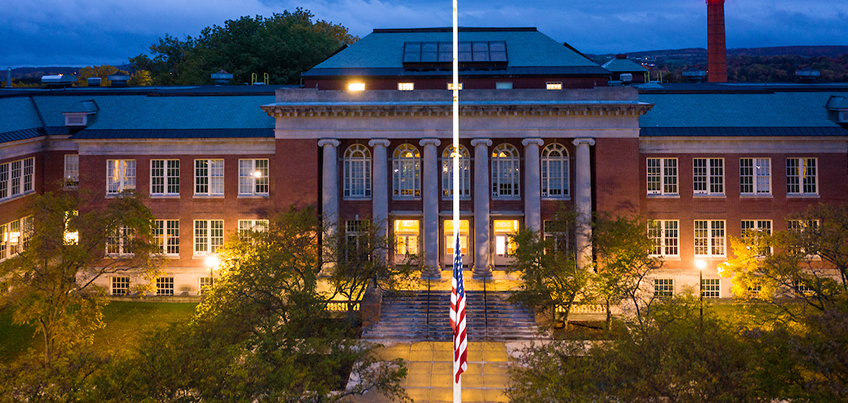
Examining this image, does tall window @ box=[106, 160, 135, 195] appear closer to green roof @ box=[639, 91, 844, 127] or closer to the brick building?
the brick building

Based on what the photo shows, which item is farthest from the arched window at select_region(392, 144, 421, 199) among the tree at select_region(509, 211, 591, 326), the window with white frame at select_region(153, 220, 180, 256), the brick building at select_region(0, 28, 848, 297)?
the window with white frame at select_region(153, 220, 180, 256)

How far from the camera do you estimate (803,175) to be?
42.8m

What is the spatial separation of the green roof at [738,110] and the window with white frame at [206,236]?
89.6 feet

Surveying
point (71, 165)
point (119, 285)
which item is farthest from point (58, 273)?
point (71, 165)

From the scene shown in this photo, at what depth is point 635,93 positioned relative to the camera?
40781 mm

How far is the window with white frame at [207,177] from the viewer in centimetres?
4356

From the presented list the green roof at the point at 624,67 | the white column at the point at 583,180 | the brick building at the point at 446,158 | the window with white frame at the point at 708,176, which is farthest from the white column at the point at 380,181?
the green roof at the point at 624,67

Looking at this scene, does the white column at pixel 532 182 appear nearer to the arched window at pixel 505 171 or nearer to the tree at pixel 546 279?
the arched window at pixel 505 171

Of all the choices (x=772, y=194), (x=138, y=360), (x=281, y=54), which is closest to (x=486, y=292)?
(x=772, y=194)

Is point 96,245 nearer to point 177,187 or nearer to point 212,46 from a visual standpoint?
point 177,187

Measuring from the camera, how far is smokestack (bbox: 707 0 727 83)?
8075 cm

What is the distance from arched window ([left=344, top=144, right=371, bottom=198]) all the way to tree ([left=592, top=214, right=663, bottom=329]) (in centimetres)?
1452

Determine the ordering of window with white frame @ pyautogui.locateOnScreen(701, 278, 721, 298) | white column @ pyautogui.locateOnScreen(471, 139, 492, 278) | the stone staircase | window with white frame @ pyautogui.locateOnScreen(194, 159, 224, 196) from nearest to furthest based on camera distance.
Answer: the stone staircase < white column @ pyautogui.locateOnScreen(471, 139, 492, 278) < window with white frame @ pyautogui.locateOnScreen(701, 278, 721, 298) < window with white frame @ pyautogui.locateOnScreen(194, 159, 224, 196)

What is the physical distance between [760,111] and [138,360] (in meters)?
40.2
